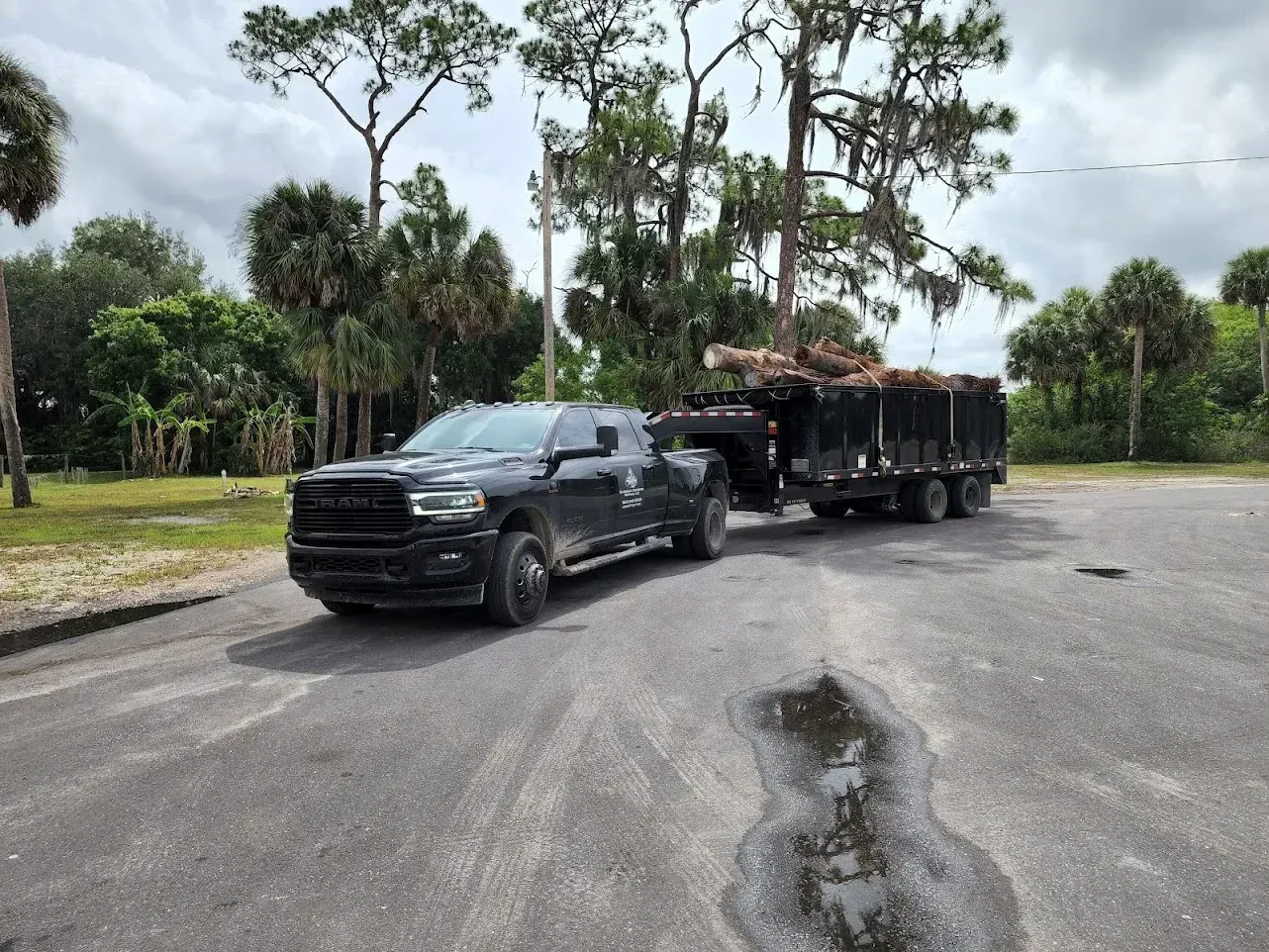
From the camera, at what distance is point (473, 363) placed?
48750 millimetres

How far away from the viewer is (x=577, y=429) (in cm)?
935

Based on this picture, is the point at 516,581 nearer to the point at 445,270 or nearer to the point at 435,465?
the point at 435,465

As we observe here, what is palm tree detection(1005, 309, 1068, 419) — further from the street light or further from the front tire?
the front tire

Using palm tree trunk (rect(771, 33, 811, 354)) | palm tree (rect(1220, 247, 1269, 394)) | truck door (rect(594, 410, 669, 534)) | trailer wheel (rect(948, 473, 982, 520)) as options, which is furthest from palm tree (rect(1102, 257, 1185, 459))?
truck door (rect(594, 410, 669, 534))

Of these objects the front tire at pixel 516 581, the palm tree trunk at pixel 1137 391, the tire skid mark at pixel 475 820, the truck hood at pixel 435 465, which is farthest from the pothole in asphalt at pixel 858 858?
the palm tree trunk at pixel 1137 391

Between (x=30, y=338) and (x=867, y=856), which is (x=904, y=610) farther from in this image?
(x=30, y=338)

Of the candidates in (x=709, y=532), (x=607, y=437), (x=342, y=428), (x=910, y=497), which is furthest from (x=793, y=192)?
(x=607, y=437)

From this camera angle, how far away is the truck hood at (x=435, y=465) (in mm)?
7348

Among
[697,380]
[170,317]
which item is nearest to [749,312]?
[697,380]

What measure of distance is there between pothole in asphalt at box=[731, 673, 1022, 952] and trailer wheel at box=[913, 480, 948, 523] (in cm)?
1140

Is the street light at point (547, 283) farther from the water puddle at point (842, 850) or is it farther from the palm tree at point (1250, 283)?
the palm tree at point (1250, 283)

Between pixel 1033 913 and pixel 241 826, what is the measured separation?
3.10 metres

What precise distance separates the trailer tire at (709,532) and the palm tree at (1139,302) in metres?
36.9

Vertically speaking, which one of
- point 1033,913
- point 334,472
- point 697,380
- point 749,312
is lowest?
point 1033,913
